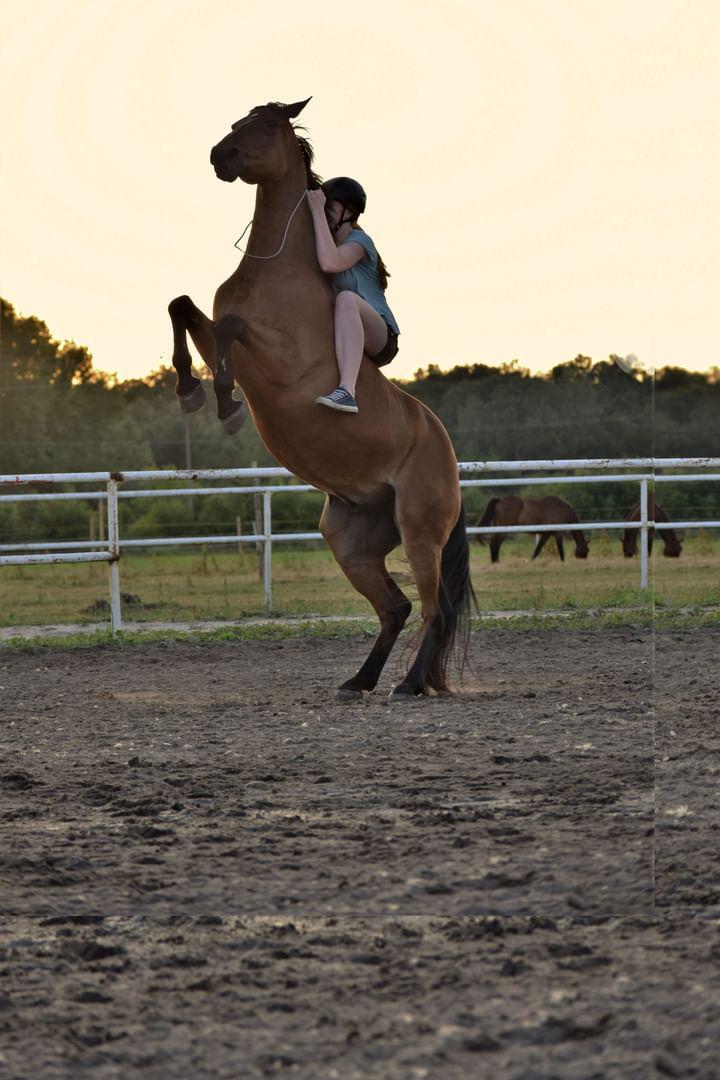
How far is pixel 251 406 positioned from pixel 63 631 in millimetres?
3532

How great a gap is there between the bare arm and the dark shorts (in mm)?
196

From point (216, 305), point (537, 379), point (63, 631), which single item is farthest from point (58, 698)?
point (537, 379)

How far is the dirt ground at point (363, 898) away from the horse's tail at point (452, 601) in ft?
1.04

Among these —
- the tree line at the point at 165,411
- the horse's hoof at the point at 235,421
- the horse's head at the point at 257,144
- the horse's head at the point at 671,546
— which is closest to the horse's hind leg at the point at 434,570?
the tree line at the point at 165,411

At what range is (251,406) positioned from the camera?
337 cm

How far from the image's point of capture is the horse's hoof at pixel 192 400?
9.68 ft

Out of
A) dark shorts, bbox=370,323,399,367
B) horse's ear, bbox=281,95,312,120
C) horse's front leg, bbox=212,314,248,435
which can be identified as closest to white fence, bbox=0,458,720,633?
horse's front leg, bbox=212,314,248,435

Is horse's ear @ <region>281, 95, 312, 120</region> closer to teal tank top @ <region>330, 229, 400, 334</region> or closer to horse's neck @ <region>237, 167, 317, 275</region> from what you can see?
horse's neck @ <region>237, 167, 317, 275</region>

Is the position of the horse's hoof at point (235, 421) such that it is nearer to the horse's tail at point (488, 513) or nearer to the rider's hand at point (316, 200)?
the rider's hand at point (316, 200)

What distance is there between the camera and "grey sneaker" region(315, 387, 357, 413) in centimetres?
337

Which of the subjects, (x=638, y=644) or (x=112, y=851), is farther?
(x=638, y=644)

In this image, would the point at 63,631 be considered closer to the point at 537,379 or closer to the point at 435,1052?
the point at 537,379

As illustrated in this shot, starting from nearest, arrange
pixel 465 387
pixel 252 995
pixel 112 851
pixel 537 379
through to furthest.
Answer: pixel 252 995 → pixel 112 851 → pixel 537 379 → pixel 465 387

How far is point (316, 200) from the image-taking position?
306 centimetres
